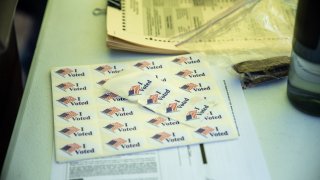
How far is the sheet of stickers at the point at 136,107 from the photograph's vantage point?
0.61 metres

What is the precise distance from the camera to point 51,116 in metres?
0.65

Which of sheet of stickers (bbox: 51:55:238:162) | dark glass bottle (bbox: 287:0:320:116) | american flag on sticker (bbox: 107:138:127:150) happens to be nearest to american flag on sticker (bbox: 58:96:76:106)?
sheet of stickers (bbox: 51:55:238:162)

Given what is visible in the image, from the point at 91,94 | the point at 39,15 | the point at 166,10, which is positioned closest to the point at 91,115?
the point at 91,94

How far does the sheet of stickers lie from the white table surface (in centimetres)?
2

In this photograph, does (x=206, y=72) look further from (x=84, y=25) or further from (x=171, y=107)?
(x=84, y=25)

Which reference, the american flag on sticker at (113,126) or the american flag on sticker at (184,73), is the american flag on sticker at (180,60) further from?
the american flag on sticker at (113,126)

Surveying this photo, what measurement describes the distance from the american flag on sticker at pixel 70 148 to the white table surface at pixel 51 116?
0.8 inches

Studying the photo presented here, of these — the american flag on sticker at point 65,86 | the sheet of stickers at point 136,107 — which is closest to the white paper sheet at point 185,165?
the sheet of stickers at point 136,107

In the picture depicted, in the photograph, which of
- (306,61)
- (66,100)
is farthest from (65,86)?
(306,61)

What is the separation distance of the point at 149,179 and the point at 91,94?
18cm

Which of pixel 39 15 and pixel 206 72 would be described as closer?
pixel 206 72

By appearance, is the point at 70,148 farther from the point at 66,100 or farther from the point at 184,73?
the point at 184,73

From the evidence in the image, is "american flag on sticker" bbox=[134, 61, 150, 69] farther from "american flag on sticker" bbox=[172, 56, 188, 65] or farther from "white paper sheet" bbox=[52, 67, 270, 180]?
"white paper sheet" bbox=[52, 67, 270, 180]

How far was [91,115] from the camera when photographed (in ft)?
2.11
